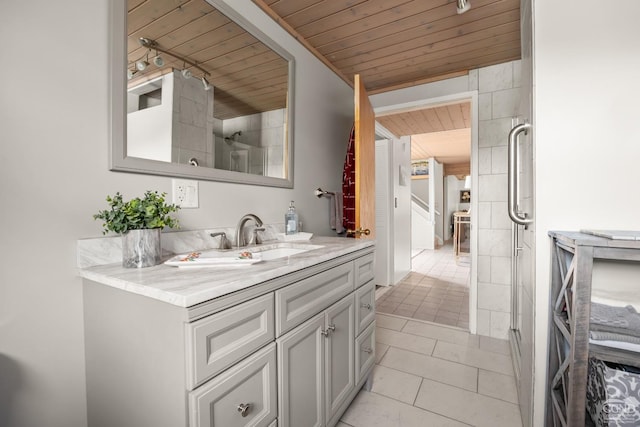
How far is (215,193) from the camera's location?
1372mm

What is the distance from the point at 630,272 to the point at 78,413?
6.30 ft

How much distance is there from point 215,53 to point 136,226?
97 centimetres

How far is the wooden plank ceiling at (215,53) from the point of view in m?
1.09

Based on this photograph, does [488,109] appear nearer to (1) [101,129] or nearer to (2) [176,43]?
(2) [176,43]

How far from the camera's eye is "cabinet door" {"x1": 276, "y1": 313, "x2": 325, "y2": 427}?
94cm

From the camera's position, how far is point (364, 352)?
1584 mm

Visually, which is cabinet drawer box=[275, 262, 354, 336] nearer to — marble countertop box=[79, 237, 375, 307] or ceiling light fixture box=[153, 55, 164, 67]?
marble countertop box=[79, 237, 375, 307]

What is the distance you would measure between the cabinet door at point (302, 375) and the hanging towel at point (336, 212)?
3.97 ft

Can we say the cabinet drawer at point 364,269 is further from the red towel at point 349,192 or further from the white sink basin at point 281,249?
the red towel at point 349,192

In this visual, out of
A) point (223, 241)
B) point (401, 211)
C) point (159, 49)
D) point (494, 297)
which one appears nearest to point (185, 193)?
point (223, 241)

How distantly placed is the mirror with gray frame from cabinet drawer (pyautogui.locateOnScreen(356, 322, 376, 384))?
3.41ft

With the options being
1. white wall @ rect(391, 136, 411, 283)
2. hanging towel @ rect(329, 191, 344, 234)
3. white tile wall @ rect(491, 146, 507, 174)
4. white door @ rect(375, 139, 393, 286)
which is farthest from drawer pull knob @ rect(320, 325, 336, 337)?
white wall @ rect(391, 136, 411, 283)

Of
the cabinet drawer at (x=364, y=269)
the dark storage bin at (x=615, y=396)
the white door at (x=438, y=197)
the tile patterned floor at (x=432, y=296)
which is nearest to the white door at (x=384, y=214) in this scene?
the tile patterned floor at (x=432, y=296)

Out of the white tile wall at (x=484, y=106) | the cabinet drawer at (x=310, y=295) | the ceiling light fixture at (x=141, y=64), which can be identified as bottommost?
the cabinet drawer at (x=310, y=295)
